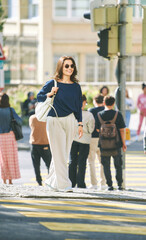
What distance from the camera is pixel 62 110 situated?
8117 mm

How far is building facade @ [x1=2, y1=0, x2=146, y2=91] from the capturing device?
38.0 m

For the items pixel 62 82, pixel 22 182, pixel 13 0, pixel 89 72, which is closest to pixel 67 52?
pixel 89 72

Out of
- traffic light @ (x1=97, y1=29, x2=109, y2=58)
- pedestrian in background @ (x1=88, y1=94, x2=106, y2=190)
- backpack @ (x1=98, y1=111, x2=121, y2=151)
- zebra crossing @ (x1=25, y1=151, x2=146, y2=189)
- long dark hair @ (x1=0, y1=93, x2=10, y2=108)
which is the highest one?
traffic light @ (x1=97, y1=29, x2=109, y2=58)

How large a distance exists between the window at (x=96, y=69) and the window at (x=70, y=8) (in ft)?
8.98

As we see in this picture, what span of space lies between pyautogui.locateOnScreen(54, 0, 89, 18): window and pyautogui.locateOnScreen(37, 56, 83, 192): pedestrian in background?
30.9 meters

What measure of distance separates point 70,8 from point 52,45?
8.66 ft

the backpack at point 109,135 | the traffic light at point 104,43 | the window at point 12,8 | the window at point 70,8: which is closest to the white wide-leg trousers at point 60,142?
the backpack at point 109,135

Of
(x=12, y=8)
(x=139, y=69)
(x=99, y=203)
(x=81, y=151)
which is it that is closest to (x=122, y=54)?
(x=81, y=151)

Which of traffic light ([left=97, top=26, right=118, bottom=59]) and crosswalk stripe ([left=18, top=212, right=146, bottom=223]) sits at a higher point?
traffic light ([left=97, top=26, right=118, bottom=59])

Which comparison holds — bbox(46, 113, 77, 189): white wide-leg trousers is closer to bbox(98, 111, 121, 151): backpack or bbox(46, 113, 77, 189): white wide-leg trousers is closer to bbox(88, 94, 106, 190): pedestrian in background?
bbox(98, 111, 121, 151): backpack

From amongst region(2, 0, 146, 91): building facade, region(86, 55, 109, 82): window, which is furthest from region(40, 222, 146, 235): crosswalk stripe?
region(86, 55, 109, 82): window

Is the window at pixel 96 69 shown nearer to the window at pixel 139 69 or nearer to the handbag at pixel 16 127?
the window at pixel 139 69

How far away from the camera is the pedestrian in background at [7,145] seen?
11.2 meters

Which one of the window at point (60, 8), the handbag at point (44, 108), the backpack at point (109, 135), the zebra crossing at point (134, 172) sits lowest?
the zebra crossing at point (134, 172)
